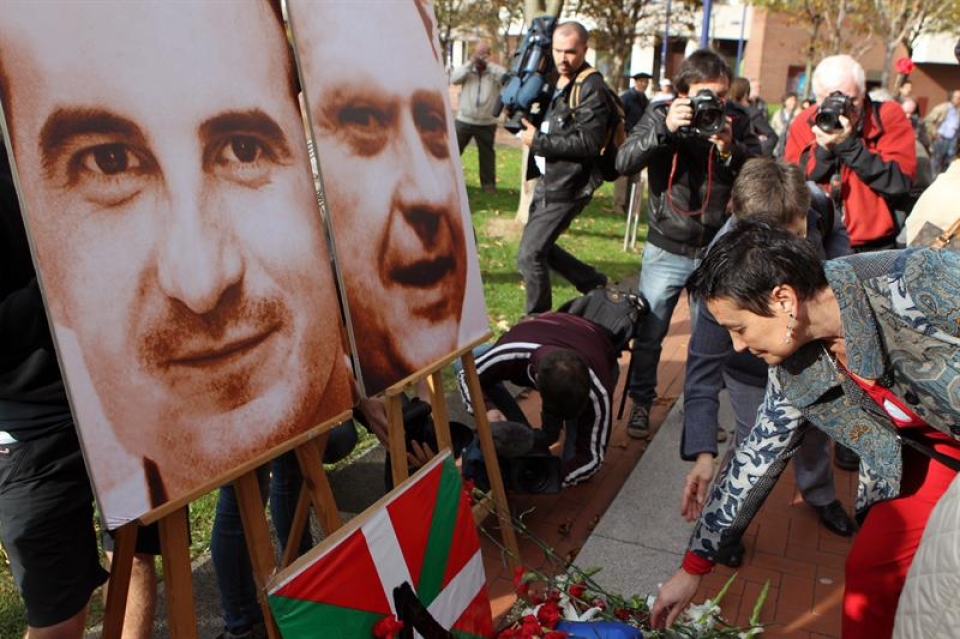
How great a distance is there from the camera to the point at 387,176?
2.30 metres

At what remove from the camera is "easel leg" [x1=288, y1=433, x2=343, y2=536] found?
207 centimetres

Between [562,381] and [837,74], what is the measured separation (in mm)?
2138

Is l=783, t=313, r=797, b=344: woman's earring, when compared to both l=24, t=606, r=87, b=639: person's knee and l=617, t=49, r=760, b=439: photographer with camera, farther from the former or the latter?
l=617, t=49, r=760, b=439: photographer with camera

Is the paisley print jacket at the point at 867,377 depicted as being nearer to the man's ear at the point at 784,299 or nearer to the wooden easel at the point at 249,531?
the man's ear at the point at 784,299

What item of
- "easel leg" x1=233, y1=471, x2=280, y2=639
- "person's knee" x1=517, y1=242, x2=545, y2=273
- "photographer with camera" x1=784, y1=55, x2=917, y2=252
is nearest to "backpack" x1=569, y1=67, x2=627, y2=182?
"person's knee" x1=517, y1=242, x2=545, y2=273

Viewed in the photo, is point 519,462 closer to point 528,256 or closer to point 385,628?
point 385,628

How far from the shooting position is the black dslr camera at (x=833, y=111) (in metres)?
3.98

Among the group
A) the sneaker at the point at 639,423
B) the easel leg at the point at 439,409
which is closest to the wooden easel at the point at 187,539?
the easel leg at the point at 439,409

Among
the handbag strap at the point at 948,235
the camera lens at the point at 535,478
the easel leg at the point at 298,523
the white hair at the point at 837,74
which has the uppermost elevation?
the white hair at the point at 837,74

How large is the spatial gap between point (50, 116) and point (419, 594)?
4.25ft

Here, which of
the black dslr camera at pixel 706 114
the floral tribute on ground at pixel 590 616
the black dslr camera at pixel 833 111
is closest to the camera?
the floral tribute on ground at pixel 590 616

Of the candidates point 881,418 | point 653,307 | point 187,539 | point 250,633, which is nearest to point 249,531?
point 187,539

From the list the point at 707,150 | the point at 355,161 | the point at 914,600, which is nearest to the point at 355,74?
the point at 355,161

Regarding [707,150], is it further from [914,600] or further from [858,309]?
[914,600]
